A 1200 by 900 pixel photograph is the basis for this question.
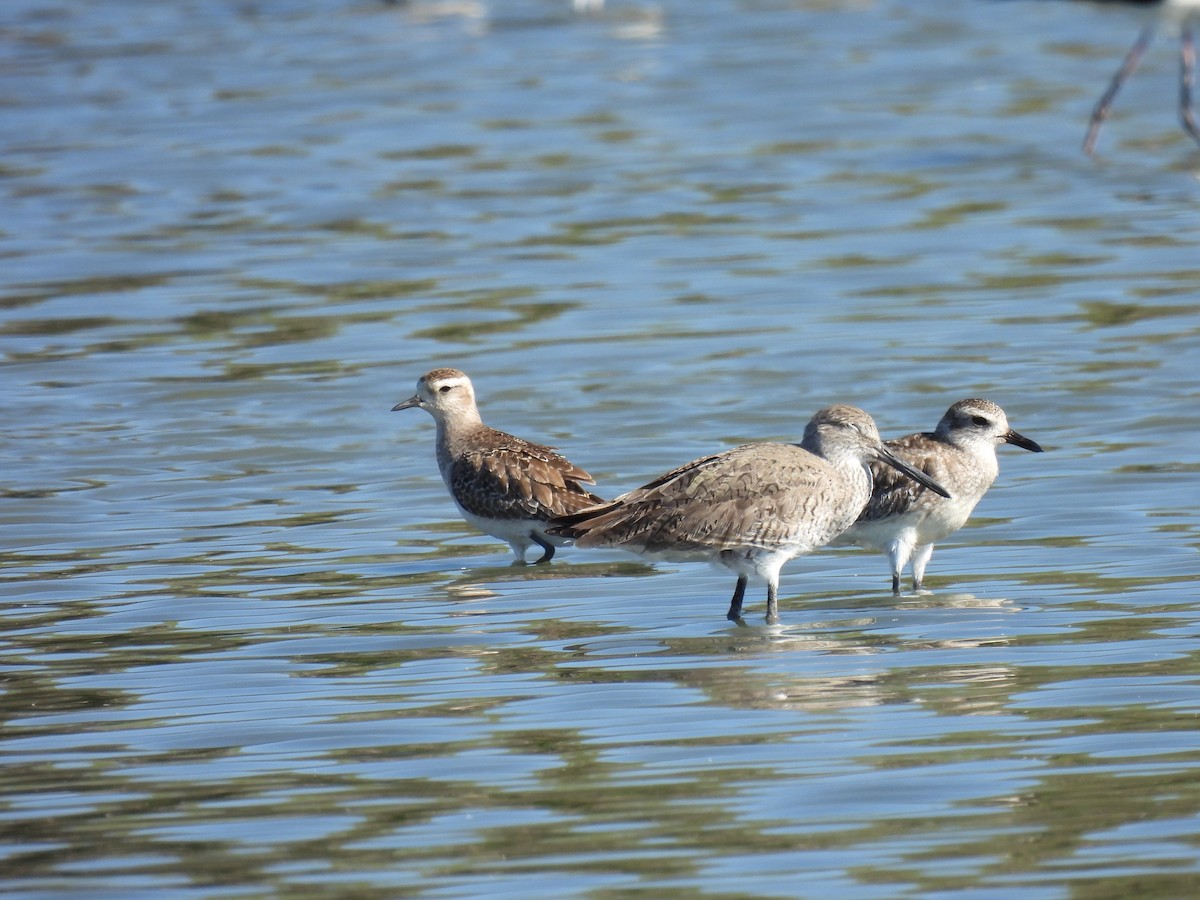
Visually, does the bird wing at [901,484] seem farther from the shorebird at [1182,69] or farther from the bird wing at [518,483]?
the shorebird at [1182,69]

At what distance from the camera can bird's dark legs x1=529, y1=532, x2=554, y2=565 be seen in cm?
1116

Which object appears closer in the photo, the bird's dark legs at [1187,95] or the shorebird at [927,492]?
the shorebird at [927,492]

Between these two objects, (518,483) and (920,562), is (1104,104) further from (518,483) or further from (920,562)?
(920,562)

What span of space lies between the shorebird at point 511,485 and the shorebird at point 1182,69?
1154 centimetres

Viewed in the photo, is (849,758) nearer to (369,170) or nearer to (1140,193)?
(1140,193)

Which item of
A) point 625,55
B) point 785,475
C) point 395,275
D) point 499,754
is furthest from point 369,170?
point 499,754

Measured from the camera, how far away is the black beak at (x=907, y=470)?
991cm

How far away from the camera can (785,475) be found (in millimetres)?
9508

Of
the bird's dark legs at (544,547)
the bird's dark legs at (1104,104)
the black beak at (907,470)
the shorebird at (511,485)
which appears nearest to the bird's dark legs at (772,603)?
the black beak at (907,470)

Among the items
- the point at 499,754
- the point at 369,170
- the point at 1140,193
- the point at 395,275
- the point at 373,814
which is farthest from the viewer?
the point at 369,170

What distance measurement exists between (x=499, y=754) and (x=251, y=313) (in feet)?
33.7

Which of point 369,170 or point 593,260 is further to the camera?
point 369,170

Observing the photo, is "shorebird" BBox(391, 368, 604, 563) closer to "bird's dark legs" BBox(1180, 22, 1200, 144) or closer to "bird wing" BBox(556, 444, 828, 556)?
"bird wing" BBox(556, 444, 828, 556)

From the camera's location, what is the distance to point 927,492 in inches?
399
